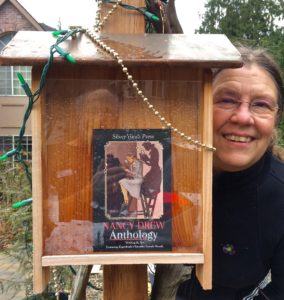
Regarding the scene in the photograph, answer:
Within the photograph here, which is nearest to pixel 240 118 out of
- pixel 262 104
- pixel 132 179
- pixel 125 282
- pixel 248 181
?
pixel 262 104

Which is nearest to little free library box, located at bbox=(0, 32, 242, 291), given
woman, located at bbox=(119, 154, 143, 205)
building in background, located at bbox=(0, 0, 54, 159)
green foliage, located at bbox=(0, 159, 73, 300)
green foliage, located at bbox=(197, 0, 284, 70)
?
woman, located at bbox=(119, 154, 143, 205)

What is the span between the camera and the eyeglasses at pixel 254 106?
5.00 feet

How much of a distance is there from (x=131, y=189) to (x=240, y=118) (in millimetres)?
439

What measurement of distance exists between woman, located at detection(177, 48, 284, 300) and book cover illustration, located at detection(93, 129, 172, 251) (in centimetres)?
30

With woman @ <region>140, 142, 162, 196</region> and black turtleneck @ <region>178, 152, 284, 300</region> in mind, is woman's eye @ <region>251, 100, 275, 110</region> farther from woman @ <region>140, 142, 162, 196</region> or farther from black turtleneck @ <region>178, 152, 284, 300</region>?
woman @ <region>140, 142, 162, 196</region>

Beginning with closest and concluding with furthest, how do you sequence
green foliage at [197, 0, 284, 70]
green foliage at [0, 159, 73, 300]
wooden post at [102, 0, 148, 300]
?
wooden post at [102, 0, 148, 300], green foliage at [0, 159, 73, 300], green foliage at [197, 0, 284, 70]

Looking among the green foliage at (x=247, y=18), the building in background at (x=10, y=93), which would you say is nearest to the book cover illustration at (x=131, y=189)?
the building in background at (x=10, y=93)

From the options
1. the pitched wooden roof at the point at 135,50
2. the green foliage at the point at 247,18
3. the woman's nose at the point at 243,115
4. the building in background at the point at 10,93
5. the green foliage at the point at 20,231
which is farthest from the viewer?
the green foliage at the point at 247,18

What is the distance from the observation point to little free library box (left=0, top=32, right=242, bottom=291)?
1.33 metres

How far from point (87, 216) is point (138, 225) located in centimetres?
16

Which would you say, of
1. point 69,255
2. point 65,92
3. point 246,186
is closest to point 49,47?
point 65,92

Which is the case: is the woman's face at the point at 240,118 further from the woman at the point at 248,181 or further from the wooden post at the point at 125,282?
the wooden post at the point at 125,282

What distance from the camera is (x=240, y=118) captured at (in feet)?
4.85

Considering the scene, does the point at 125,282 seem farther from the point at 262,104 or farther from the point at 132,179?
the point at 262,104
